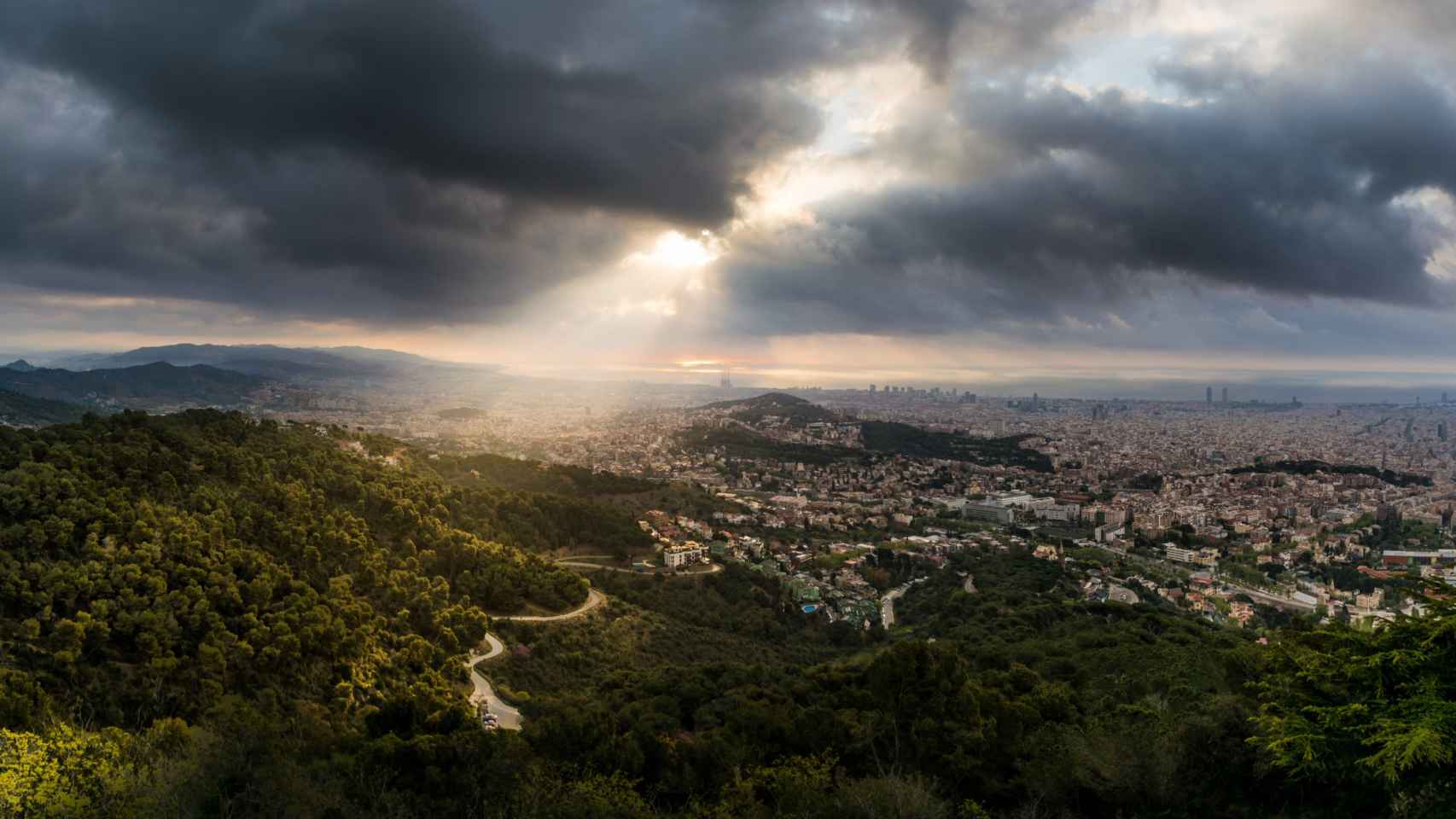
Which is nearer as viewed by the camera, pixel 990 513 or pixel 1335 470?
pixel 990 513

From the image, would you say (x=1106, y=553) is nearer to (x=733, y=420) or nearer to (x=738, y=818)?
(x=738, y=818)

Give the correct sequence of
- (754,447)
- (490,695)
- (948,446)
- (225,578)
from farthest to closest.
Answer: (948,446)
(754,447)
(490,695)
(225,578)

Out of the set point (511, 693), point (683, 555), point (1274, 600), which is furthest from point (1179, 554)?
point (511, 693)

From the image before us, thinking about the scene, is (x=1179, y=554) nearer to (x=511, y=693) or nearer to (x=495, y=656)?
(x=495, y=656)

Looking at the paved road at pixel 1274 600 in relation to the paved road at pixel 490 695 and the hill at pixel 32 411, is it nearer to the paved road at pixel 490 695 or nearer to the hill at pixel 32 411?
the paved road at pixel 490 695

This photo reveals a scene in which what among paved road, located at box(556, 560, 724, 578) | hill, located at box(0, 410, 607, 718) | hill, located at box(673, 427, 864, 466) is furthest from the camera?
hill, located at box(673, 427, 864, 466)

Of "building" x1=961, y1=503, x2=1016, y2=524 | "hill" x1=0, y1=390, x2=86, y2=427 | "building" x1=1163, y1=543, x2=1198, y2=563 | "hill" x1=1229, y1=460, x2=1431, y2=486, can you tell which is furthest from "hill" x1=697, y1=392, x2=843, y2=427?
"hill" x1=0, y1=390, x2=86, y2=427

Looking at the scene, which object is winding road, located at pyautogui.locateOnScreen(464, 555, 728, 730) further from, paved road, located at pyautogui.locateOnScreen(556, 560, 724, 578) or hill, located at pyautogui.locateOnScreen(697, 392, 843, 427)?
hill, located at pyautogui.locateOnScreen(697, 392, 843, 427)
